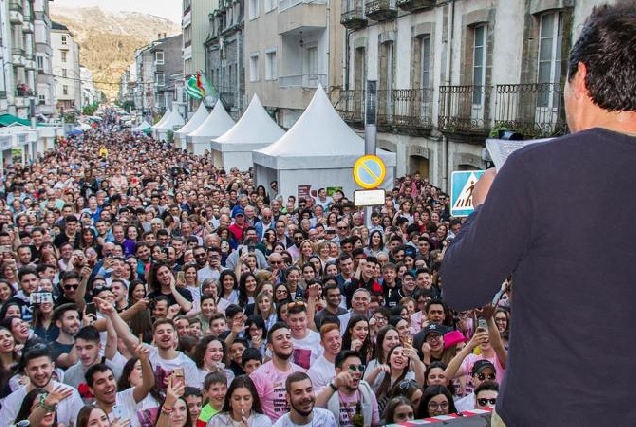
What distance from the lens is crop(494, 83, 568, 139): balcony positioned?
492 inches

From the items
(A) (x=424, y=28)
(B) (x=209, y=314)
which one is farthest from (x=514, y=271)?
(A) (x=424, y=28)

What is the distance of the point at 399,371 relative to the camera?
529cm

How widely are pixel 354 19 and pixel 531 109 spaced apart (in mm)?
9150

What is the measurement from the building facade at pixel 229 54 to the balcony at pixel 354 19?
14.5 m

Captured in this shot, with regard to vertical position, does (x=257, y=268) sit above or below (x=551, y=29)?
below

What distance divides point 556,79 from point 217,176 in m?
10.8

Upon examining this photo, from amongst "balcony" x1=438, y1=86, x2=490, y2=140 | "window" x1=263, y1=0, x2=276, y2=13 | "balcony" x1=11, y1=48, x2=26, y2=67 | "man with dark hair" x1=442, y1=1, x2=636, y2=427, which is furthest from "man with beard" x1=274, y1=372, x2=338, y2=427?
"balcony" x1=11, y1=48, x2=26, y2=67

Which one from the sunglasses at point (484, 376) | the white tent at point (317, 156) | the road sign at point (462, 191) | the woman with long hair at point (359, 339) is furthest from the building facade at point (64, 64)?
the sunglasses at point (484, 376)

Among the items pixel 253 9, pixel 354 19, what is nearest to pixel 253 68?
pixel 253 9

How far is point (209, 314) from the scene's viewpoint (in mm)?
6641

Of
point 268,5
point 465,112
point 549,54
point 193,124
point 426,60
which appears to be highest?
point 268,5

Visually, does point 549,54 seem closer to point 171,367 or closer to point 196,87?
point 171,367

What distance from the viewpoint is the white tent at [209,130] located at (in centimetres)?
2803

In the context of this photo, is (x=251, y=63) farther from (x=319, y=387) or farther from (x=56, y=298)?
(x=319, y=387)
